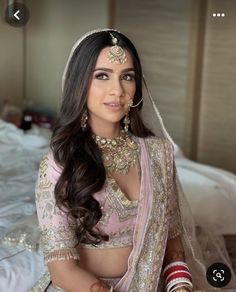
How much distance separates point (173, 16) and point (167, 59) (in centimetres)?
33

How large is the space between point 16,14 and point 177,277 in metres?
2.01

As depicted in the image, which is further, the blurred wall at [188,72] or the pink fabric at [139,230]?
the blurred wall at [188,72]

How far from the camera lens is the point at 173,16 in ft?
12.3

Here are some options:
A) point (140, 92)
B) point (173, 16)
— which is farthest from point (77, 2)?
point (140, 92)

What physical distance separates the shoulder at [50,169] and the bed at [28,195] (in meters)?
0.52

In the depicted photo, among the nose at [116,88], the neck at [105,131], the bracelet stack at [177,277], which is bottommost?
the bracelet stack at [177,277]

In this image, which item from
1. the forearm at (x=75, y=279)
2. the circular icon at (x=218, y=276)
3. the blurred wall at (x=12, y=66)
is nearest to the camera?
the forearm at (x=75, y=279)

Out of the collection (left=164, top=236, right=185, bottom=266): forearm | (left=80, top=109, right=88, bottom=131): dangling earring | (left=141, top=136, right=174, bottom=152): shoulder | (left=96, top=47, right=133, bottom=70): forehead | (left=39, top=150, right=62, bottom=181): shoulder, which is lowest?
(left=164, top=236, right=185, bottom=266): forearm

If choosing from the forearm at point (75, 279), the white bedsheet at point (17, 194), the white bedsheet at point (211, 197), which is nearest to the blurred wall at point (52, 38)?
the white bedsheet at point (17, 194)

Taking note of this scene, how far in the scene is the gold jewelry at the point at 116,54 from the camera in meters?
1.24

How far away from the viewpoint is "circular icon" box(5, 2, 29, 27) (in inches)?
111

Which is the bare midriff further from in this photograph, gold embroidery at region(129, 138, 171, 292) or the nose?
the nose

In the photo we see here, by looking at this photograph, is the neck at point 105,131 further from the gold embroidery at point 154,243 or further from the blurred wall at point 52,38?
the blurred wall at point 52,38

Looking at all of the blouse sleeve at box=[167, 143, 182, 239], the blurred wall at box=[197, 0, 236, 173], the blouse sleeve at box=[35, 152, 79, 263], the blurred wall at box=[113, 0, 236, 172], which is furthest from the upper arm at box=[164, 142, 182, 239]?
the blurred wall at box=[113, 0, 236, 172]
